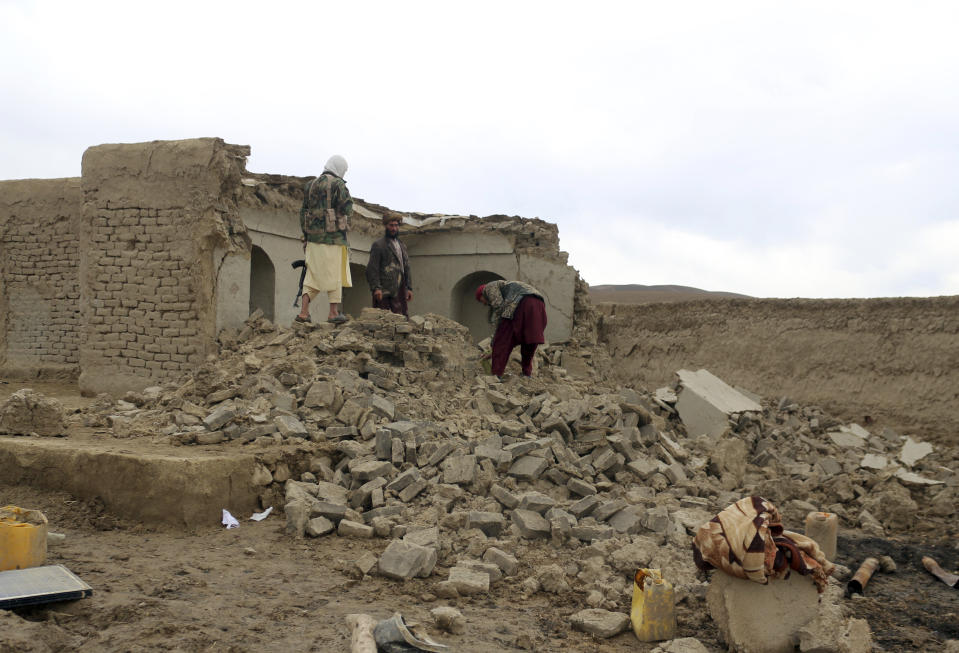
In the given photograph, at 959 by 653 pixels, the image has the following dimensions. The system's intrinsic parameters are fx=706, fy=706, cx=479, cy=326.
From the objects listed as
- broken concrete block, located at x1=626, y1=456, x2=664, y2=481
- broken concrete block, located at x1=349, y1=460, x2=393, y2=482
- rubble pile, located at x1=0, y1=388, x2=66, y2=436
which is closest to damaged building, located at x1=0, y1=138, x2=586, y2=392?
rubble pile, located at x1=0, y1=388, x2=66, y2=436

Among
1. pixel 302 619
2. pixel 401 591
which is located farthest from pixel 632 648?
pixel 302 619

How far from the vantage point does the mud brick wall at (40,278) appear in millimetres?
9227

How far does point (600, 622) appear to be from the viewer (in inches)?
144

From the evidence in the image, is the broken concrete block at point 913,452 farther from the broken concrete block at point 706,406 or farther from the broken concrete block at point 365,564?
the broken concrete block at point 365,564

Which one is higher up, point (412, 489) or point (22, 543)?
point (412, 489)

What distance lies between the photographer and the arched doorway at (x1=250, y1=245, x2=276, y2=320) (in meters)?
9.52

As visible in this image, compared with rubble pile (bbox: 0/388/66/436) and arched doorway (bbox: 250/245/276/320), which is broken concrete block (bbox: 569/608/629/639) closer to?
rubble pile (bbox: 0/388/66/436)

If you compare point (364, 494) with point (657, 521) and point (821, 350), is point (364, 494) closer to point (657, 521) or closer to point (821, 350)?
point (657, 521)

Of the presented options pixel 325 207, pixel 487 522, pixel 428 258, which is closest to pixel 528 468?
pixel 487 522

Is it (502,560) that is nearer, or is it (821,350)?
(502,560)

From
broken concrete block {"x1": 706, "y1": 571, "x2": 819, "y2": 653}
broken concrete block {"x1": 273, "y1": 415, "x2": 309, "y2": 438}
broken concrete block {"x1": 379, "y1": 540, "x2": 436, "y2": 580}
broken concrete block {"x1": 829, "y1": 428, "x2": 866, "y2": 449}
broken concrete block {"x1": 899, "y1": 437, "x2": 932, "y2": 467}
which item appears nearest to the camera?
broken concrete block {"x1": 706, "y1": 571, "x2": 819, "y2": 653}

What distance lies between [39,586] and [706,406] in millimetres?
6393

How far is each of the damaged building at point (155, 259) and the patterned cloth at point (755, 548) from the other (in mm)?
6091

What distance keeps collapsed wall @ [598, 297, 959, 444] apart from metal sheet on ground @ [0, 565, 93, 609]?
27.9 ft
